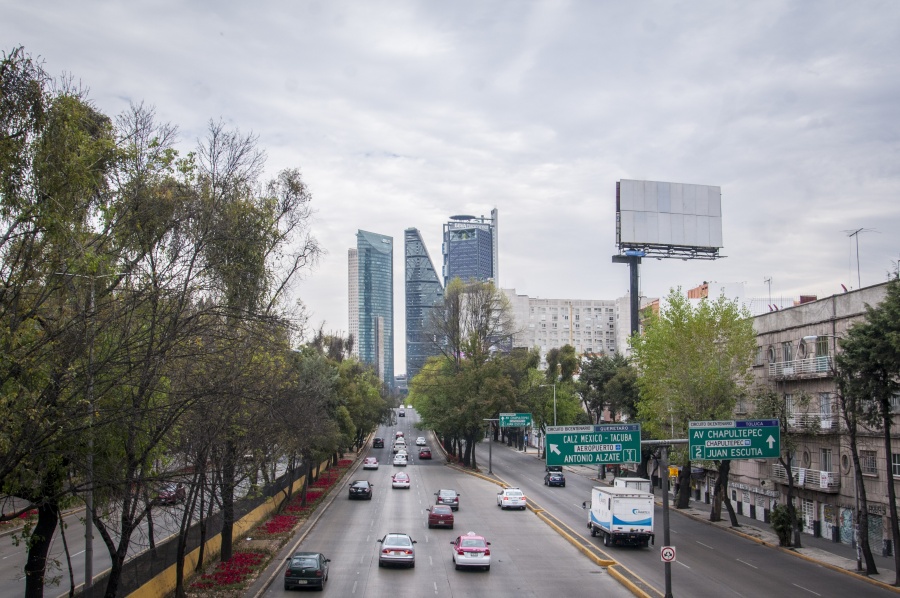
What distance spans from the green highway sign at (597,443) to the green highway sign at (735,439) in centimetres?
226

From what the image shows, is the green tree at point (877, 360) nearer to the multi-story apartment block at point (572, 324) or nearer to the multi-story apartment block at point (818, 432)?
the multi-story apartment block at point (818, 432)

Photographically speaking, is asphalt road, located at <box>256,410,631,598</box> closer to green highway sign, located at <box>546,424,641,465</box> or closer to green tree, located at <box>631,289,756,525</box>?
green highway sign, located at <box>546,424,641,465</box>

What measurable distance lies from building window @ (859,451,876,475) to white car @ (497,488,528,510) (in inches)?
755

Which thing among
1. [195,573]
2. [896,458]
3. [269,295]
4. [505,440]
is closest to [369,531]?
[195,573]

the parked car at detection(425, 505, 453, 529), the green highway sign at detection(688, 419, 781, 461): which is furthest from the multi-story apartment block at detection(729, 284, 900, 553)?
the parked car at detection(425, 505, 453, 529)

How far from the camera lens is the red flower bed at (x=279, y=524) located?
3665 centimetres

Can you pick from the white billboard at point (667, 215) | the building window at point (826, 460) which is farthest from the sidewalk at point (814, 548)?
the white billboard at point (667, 215)

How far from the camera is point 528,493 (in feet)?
188

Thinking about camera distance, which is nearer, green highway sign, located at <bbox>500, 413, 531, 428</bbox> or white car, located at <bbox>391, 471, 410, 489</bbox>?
white car, located at <bbox>391, 471, 410, 489</bbox>

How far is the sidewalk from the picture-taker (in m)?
30.8

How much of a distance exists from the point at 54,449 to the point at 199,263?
459 centimetres

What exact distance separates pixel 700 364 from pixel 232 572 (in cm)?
2762

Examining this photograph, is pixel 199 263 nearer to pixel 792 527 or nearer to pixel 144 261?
pixel 144 261

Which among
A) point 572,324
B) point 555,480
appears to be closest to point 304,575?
point 555,480
